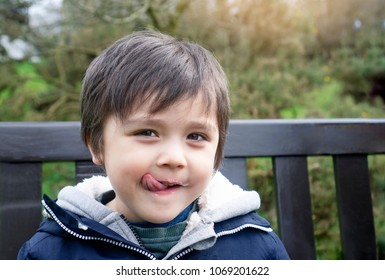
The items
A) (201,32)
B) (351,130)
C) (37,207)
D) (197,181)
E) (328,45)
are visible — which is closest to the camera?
(197,181)

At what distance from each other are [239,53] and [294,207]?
4.78ft

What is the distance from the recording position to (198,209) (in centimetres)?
82

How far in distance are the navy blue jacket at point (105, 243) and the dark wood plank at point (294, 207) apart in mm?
156

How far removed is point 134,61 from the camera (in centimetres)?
72

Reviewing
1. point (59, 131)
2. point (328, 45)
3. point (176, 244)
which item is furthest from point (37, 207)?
point (328, 45)

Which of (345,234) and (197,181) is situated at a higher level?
(197,181)

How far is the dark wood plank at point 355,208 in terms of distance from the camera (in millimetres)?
965

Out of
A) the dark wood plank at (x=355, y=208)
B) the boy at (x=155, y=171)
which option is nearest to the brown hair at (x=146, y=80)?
the boy at (x=155, y=171)

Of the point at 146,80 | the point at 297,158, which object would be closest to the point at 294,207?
the point at 297,158

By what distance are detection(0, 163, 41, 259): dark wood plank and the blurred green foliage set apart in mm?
1226

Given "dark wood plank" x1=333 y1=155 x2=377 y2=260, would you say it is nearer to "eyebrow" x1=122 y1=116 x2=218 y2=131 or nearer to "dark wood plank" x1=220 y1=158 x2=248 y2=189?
"dark wood plank" x1=220 y1=158 x2=248 y2=189

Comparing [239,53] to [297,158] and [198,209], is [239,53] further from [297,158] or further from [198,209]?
[198,209]

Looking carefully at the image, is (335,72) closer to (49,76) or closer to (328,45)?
(328,45)

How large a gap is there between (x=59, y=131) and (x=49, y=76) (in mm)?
1567
